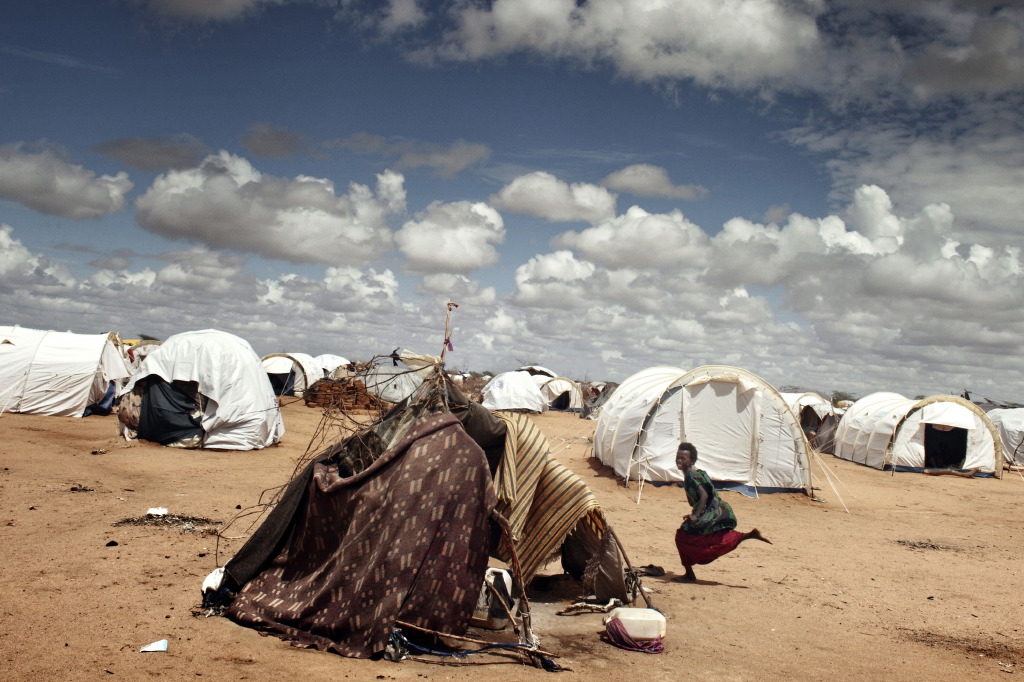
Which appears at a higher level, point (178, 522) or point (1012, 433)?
point (1012, 433)

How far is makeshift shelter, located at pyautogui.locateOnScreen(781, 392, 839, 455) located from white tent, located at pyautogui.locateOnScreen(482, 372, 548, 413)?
13341 mm

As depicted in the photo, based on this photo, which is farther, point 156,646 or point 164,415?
point 164,415

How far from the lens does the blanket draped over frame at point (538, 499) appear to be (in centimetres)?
712

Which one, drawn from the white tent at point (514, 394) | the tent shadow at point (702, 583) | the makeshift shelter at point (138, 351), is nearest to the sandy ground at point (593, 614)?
the tent shadow at point (702, 583)

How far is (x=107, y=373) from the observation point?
23.3 metres

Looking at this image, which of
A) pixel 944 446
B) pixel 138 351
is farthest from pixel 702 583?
pixel 138 351

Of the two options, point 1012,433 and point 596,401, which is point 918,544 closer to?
point 1012,433

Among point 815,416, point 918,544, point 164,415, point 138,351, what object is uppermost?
point 138,351

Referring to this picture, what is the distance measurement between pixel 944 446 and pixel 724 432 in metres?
15.5

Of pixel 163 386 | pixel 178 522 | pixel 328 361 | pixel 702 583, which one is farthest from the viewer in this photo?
pixel 328 361

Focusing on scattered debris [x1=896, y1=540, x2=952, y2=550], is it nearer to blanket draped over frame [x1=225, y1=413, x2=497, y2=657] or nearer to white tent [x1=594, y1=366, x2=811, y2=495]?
white tent [x1=594, y1=366, x2=811, y2=495]

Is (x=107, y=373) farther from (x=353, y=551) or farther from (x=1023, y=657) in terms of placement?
(x=1023, y=657)

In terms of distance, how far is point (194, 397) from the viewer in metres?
17.8

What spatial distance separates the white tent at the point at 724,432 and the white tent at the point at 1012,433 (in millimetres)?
16207
